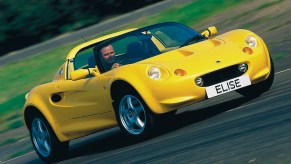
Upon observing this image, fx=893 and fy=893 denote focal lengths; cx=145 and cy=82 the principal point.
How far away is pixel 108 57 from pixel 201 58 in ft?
4.59

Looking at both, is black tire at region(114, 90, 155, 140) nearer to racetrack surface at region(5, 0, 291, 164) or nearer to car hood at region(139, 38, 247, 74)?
racetrack surface at region(5, 0, 291, 164)

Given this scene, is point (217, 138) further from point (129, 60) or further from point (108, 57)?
point (108, 57)

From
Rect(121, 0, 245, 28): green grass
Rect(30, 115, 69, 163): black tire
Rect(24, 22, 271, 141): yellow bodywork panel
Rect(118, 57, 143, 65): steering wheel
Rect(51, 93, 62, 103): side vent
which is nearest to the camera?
Rect(24, 22, 271, 141): yellow bodywork panel

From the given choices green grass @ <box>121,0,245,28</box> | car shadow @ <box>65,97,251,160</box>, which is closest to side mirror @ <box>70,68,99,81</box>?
car shadow @ <box>65,97,251,160</box>

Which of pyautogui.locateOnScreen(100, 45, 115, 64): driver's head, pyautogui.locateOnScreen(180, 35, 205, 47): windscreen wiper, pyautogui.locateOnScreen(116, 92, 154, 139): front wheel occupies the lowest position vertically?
pyautogui.locateOnScreen(116, 92, 154, 139): front wheel

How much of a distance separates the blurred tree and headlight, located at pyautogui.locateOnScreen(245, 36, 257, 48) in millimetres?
20017

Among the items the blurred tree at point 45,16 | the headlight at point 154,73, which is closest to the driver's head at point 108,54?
the headlight at point 154,73

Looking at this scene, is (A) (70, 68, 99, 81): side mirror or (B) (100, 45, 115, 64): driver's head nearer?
(A) (70, 68, 99, 81): side mirror

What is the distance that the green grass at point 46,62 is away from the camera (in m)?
23.0

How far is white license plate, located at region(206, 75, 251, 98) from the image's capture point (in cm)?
1036

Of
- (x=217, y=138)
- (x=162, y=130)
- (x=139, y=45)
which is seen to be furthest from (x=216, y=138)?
(x=139, y=45)

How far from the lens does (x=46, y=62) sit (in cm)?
2575

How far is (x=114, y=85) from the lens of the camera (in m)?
10.7

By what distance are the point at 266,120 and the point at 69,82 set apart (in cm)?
341
